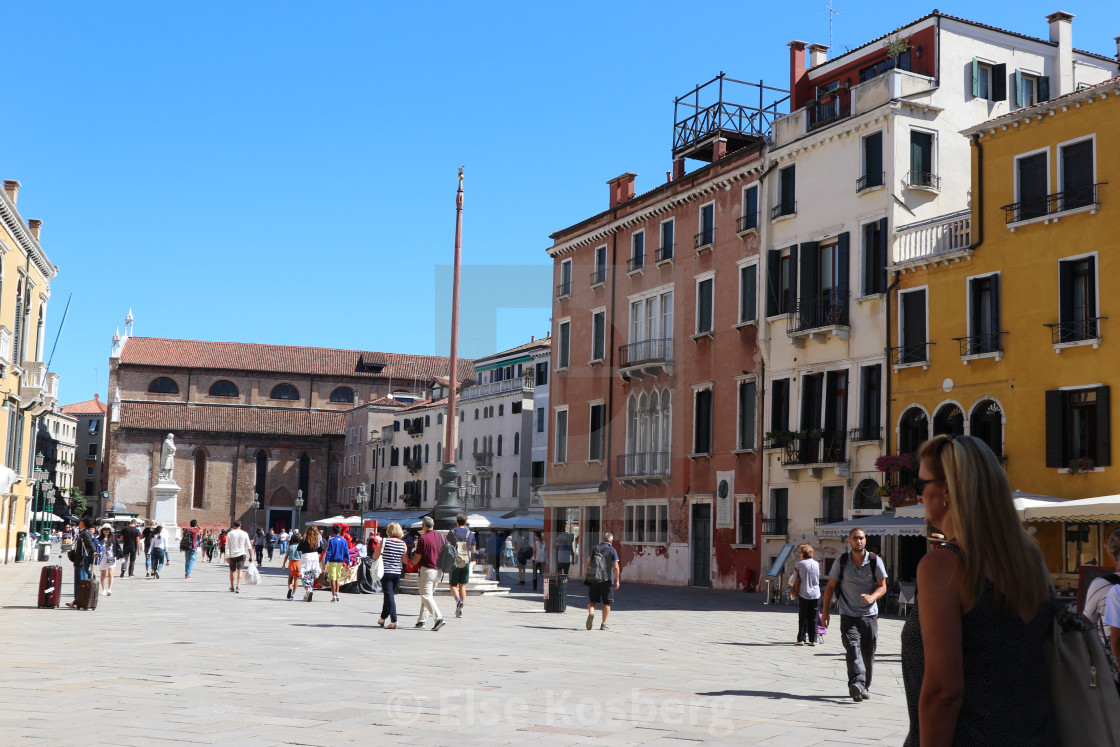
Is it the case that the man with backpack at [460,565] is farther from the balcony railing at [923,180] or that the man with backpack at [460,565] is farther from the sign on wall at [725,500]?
the balcony railing at [923,180]

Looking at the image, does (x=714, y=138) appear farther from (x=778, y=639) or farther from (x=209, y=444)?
(x=209, y=444)

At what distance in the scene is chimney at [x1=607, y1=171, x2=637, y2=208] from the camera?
1735 inches

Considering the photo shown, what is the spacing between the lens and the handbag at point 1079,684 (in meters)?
3.04

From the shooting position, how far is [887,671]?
1409cm

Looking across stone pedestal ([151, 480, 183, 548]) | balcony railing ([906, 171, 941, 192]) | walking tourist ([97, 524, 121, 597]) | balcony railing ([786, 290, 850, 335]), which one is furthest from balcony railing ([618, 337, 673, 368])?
stone pedestal ([151, 480, 183, 548])

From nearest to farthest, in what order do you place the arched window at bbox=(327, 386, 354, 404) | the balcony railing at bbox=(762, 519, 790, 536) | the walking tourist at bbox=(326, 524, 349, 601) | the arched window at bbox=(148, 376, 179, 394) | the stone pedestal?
the walking tourist at bbox=(326, 524, 349, 601) < the balcony railing at bbox=(762, 519, 790, 536) < the stone pedestal < the arched window at bbox=(148, 376, 179, 394) < the arched window at bbox=(327, 386, 354, 404)

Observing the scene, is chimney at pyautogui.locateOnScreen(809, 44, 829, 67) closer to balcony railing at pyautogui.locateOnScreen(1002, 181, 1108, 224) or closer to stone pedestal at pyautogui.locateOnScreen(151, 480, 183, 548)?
balcony railing at pyautogui.locateOnScreen(1002, 181, 1108, 224)

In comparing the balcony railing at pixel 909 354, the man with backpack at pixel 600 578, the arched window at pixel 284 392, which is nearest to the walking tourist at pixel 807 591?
the man with backpack at pixel 600 578

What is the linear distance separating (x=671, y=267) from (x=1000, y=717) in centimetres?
3709

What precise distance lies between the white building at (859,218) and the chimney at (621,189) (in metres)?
10.00

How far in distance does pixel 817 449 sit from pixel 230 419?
71848 mm

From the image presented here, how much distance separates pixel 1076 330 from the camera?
24781 millimetres

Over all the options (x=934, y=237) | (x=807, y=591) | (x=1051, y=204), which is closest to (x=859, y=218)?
(x=934, y=237)

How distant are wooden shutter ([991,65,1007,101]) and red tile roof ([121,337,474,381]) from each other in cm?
6793
